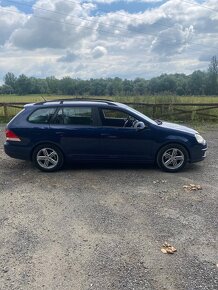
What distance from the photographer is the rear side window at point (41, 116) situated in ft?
24.8

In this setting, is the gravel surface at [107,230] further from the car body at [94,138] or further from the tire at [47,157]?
the car body at [94,138]

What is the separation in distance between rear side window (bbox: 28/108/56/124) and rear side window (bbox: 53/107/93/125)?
17 cm

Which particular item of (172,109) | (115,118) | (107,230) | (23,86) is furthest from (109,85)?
(107,230)

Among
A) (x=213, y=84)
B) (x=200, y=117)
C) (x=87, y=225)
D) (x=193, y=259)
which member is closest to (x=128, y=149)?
(x=87, y=225)

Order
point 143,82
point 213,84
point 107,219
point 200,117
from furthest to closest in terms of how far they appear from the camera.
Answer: point 213,84, point 143,82, point 200,117, point 107,219

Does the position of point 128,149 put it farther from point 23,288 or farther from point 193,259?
point 23,288

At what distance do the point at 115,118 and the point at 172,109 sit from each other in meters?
9.34

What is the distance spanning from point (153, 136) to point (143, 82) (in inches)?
687

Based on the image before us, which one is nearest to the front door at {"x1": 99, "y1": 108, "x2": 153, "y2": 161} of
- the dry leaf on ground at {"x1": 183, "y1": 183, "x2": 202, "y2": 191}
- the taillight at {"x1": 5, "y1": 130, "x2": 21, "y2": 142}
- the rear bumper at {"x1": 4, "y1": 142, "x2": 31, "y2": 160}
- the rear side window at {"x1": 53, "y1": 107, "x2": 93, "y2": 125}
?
the rear side window at {"x1": 53, "y1": 107, "x2": 93, "y2": 125}

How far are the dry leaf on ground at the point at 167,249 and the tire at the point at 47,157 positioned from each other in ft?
12.8

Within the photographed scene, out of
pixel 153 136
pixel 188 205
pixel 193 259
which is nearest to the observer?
pixel 193 259

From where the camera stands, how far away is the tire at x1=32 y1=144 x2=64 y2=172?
753cm

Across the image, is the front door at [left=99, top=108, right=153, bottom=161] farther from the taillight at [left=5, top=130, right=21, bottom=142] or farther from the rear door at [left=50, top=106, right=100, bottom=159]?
the taillight at [left=5, top=130, right=21, bottom=142]

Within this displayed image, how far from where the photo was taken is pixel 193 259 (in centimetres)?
390
